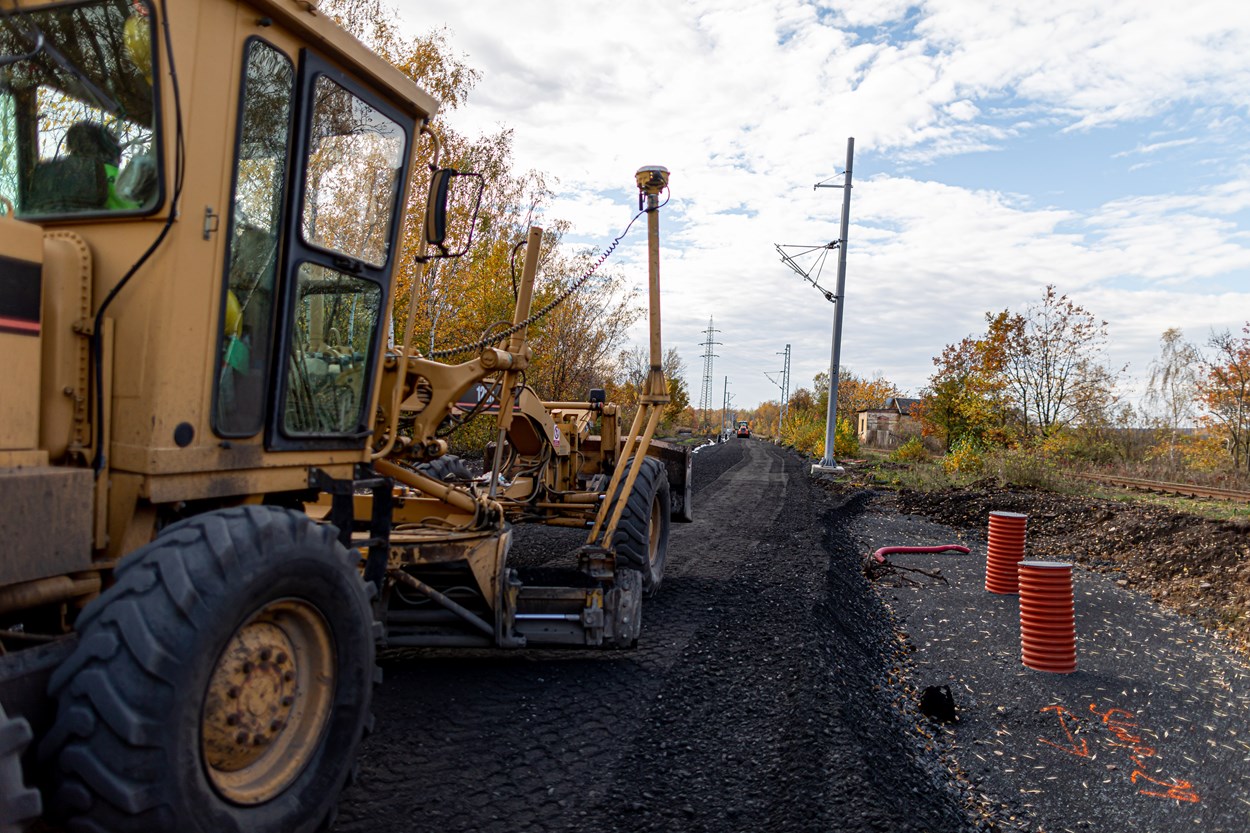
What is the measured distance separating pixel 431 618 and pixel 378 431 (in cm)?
118

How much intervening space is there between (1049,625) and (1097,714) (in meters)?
0.90

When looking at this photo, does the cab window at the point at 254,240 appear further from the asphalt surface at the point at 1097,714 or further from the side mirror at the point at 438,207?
the asphalt surface at the point at 1097,714

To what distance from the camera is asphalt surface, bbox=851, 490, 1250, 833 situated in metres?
4.45

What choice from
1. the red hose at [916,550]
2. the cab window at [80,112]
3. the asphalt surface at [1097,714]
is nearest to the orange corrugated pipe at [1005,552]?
the asphalt surface at [1097,714]

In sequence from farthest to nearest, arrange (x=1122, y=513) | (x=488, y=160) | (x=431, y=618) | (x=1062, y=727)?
(x=488, y=160) → (x=1122, y=513) → (x=1062, y=727) → (x=431, y=618)

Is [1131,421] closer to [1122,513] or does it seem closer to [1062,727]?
[1122,513]

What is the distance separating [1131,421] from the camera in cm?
3077

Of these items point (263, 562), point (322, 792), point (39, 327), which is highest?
point (39, 327)

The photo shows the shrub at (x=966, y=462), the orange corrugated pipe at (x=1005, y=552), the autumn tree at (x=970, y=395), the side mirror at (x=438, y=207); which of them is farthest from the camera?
the autumn tree at (x=970, y=395)

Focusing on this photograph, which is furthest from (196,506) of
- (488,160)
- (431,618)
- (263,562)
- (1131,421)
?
(1131,421)

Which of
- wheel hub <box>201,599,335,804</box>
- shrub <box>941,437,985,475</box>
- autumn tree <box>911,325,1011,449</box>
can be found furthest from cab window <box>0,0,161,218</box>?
autumn tree <box>911,325,1011,449</box>

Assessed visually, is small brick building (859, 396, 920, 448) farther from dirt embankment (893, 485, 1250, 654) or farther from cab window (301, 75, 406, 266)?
cab window (301, 75, 406, 266)

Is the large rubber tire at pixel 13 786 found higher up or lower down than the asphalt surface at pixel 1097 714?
higher up

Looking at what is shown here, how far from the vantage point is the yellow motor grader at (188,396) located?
2.31 m
